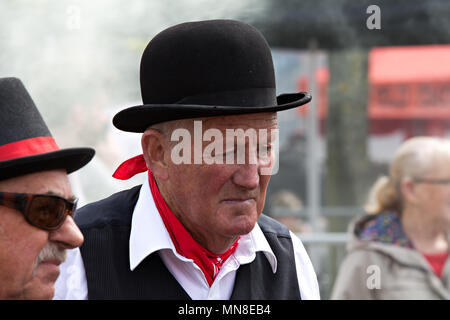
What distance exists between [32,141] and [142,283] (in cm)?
58

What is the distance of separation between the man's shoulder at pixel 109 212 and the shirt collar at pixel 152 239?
31 millimetres

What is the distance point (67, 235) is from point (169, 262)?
0.41 meters

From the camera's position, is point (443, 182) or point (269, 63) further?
point (443, 182)

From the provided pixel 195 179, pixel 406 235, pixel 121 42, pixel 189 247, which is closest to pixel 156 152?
pixel 195 179

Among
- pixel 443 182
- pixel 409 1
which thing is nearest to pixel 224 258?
pixel 443 182

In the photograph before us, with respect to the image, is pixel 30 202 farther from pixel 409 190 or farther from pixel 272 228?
pixel 409 190

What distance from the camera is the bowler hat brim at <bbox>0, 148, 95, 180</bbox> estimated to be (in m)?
1.79

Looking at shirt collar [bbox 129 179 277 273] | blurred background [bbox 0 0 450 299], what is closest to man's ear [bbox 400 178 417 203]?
blurred background [bbox 0 0 450 299]

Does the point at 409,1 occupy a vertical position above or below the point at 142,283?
above

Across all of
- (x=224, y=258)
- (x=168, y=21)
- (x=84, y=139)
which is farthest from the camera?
(x=84, y=139)

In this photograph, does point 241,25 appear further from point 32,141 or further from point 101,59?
point 101,59

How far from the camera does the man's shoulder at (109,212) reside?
2193 mm

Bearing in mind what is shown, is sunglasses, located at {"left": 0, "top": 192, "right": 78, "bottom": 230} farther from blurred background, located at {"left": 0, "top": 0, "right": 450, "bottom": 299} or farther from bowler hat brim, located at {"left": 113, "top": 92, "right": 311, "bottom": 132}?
blurred background, located at {"left": 0, "top": 0, "right": 450, "bottom": 299}

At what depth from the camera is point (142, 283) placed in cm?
210
